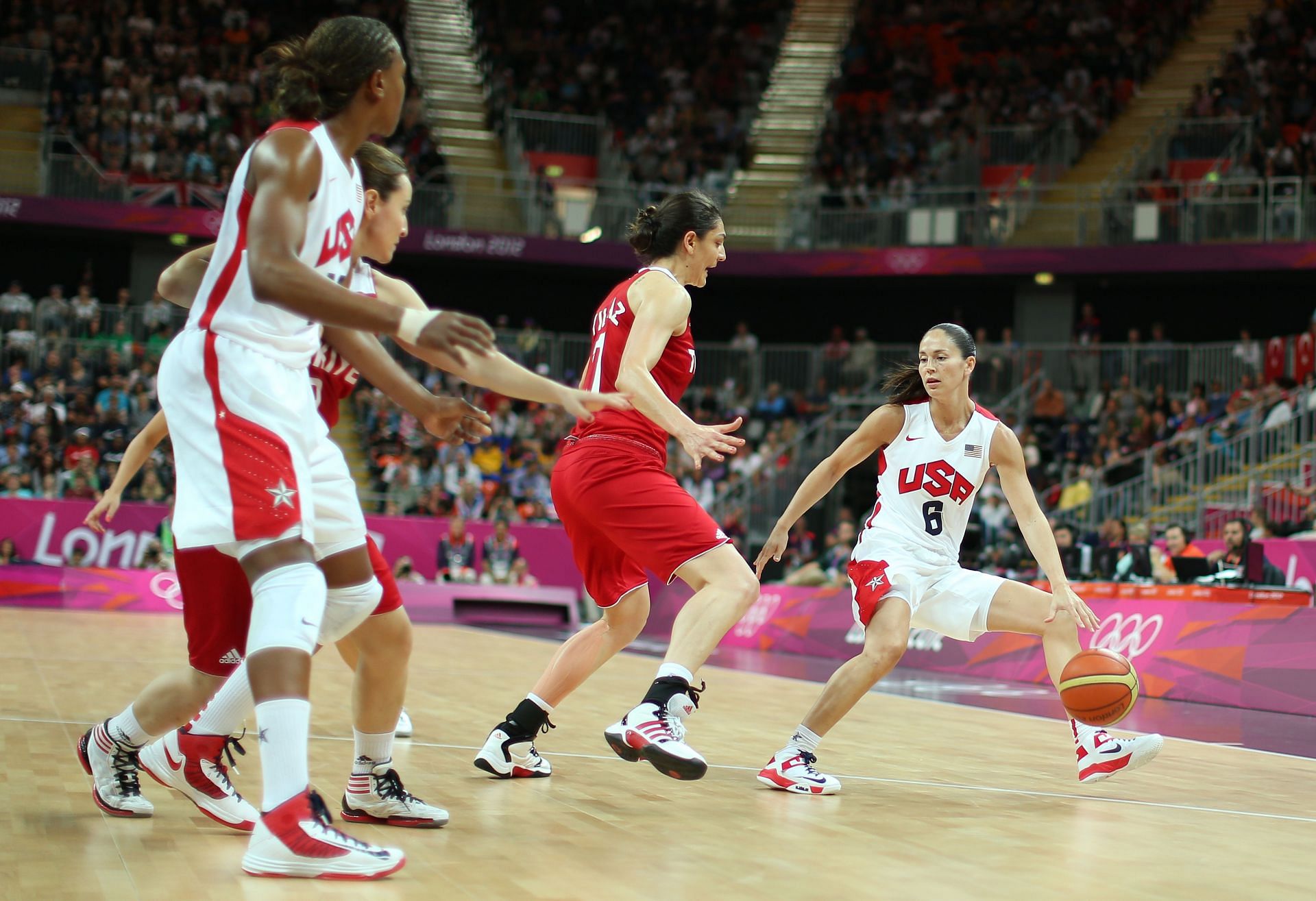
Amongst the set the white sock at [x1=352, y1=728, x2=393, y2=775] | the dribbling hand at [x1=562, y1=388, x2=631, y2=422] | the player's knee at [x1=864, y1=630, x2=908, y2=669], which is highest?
the dribbling hand at [x1=562, y1=388, x2=631, y2=422]

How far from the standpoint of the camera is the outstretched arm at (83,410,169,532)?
474 cm

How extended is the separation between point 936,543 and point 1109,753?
1139 millimetres

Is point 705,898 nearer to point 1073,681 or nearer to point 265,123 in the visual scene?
point 1073,681

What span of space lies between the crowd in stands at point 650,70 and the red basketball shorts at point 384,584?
81.5ft

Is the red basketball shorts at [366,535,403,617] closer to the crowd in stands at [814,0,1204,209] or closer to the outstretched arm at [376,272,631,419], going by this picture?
the outstretched arm at [376,272,631,419]

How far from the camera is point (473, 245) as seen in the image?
2691 centimetres

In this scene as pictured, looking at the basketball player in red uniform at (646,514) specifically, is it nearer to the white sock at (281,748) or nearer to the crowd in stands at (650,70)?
the white sock at (281,748)

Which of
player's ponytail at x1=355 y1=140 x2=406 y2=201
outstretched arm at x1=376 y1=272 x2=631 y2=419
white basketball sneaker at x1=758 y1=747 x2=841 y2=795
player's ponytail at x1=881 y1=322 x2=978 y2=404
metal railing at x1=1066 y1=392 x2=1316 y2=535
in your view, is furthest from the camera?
metal railing at x1=1066 y1=392 x2=1316 y2=535

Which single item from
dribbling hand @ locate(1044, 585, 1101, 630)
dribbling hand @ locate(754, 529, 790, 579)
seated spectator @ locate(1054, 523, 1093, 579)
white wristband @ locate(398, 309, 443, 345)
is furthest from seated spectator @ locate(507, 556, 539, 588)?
white wristband @ locate(398, 309, 443, 345)

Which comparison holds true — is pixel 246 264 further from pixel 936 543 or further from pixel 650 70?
pixel 650 70

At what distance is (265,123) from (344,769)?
2446 centimetres

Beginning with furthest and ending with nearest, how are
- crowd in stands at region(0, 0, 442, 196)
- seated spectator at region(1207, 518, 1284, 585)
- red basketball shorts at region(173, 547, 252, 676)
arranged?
1. crowd in stands at region(0, 0, 442, 196)
2. seated spectator at region(1207, 518, 1284, 585)
3. red basketball shorts at region(173, 547, 252, 676)

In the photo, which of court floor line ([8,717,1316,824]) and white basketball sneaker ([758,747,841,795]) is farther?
white basketball sneaker ([758,747,841,795])

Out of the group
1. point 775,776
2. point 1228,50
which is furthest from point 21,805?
point 1228,50
